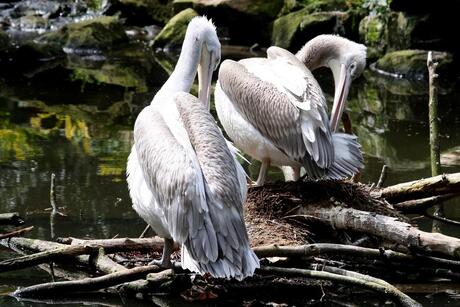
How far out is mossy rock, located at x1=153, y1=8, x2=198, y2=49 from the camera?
2153cm

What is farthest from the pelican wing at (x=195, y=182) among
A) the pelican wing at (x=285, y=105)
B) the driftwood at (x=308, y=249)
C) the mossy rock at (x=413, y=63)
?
the mossy rock at (x=413, y=63)

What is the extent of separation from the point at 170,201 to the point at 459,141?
6930 mm

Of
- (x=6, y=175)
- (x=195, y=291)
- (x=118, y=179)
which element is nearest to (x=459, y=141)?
(x=118, y=179)

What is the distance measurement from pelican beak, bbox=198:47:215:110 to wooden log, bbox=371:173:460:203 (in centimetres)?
145

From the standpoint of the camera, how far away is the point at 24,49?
19484 mm

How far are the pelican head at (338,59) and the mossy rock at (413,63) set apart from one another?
10.0 metres

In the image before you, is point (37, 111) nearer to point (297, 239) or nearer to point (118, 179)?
point (118, 179)

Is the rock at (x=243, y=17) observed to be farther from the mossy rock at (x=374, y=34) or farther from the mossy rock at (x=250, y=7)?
Answer: the mossy rock at (x=374, y=34)

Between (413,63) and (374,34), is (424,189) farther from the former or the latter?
(374,34)

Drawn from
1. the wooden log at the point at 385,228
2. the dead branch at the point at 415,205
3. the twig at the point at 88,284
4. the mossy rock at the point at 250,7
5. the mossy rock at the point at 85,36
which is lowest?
the mossy rock at the point at 85,36

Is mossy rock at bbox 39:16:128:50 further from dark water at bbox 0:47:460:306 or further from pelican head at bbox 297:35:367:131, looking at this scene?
pelican head at bbox 297:35:367:131

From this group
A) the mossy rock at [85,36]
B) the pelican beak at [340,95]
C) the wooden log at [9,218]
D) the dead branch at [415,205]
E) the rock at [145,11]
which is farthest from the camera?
the rock at [145,11]

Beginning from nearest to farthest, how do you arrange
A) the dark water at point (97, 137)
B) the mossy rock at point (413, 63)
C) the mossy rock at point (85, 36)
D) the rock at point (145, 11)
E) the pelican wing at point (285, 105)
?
the pelican wing at point (285, 105) < the dark water at point (97, 137) < the mossy rock at point (413, 63) < the mossy rock at point (85, 36) < the rock at point (145, 11)

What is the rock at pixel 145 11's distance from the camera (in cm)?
2438
